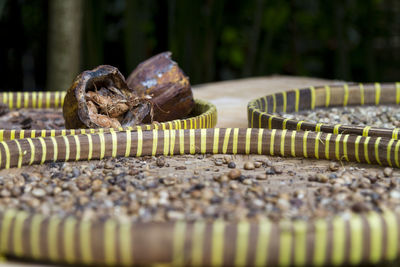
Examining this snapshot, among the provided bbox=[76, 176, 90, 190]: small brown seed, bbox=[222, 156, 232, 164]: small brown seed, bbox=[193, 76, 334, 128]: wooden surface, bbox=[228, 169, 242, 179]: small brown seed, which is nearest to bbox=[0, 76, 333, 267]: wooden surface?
bbox=[193, 76, 334, 128]: wooden surface

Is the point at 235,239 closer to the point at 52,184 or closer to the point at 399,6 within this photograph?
the point at 52,184

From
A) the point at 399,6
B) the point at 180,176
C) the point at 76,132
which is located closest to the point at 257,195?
the point at 180,176

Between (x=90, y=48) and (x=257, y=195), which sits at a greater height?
(x=90, y=48)

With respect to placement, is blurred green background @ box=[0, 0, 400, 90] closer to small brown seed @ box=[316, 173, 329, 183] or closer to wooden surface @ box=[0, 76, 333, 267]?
wooden surface @ box=[0, 76, 333, 267]

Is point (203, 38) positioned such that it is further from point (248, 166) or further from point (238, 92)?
point (248, 166)

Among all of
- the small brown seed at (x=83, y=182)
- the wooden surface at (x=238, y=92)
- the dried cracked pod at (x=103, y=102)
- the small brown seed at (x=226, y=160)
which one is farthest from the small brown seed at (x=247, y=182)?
the wooden surface at (x=238, y=92)

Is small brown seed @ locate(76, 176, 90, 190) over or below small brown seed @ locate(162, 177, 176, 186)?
below

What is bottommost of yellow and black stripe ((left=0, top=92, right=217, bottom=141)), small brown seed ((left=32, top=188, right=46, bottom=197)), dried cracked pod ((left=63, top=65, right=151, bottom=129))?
small brown seed ((left=32, top=188, right=46, bottom=197))
